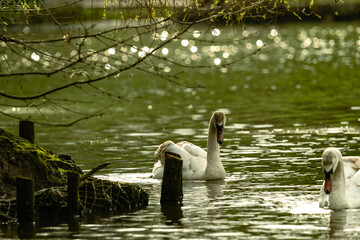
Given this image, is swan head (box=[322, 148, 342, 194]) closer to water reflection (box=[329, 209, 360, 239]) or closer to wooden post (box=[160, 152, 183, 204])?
water reflection (box=[329, 209, 360, 239])

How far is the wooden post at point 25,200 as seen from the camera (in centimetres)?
1449

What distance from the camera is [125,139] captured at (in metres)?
27.1

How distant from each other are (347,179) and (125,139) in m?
11.8

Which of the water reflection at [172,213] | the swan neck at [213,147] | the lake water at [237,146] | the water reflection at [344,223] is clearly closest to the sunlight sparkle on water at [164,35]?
the lake water at [237,146]

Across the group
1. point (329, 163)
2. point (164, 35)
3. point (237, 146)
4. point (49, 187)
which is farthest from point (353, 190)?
point (237, 146)

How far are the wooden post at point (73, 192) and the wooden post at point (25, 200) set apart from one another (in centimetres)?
61

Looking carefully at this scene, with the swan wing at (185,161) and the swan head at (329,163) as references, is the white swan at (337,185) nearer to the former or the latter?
the swan head at (329,163)

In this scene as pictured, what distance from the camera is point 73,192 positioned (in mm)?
14977

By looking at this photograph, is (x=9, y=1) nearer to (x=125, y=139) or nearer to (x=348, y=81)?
(x=125, y=139)

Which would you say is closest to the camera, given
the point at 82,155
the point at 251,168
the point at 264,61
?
the point at 251,168

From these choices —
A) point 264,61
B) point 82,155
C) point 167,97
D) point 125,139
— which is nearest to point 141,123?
point 125,139

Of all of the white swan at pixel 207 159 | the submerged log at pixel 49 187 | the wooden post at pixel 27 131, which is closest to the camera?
the submerged log at pixel 49 187

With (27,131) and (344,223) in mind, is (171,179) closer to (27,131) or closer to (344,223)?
(344,223)

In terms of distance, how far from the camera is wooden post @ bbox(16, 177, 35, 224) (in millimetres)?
14492
